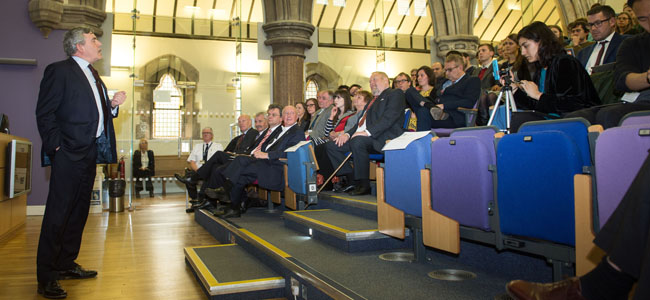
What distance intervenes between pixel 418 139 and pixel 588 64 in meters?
1.66

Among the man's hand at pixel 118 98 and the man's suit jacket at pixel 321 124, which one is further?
the man's suit jacket at pixel 321 124

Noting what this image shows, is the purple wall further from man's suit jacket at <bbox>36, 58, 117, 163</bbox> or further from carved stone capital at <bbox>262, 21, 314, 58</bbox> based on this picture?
man's suit jacket at <bbox>36, 58, 117, 163</bbox>

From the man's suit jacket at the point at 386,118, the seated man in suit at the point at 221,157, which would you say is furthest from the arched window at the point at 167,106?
the man's suit jacket at the point at 386,118

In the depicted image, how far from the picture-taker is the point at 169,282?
2.92 m

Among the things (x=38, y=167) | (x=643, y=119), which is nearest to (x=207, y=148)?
(x=38, y=167)

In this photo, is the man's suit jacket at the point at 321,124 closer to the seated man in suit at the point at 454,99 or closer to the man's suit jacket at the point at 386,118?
the man's suit jacket at the point at 386,118

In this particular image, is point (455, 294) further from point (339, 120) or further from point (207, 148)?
point (207, 148)

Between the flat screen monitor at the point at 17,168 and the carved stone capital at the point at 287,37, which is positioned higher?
the carved stone capital at the point at 287,37

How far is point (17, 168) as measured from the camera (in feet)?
16.3

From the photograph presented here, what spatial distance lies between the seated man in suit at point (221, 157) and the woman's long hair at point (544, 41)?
13.2 ft

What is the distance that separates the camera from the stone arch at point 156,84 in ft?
24.5

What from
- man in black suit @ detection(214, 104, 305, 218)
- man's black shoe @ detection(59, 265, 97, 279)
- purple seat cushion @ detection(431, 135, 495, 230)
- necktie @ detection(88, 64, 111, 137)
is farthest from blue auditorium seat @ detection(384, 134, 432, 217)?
man in black suit @ detection(214, 104, 305, 218)

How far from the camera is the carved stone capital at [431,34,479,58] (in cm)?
937

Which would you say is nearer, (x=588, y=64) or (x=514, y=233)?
(x=514, y=233)
